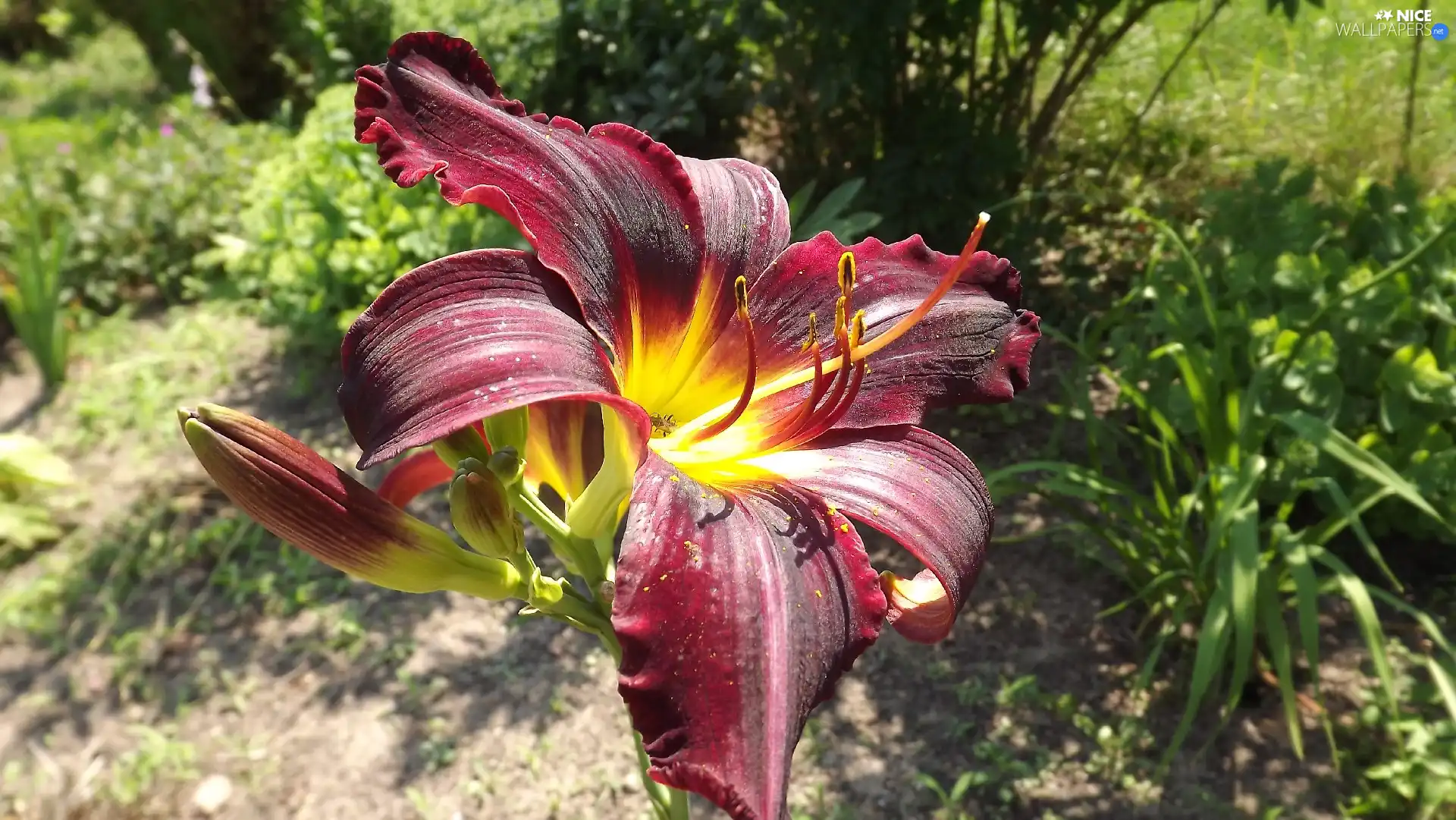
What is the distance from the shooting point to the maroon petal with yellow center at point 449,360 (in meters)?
0.60

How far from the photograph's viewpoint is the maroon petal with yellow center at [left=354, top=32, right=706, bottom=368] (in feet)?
2.34

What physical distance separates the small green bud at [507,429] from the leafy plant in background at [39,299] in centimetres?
340

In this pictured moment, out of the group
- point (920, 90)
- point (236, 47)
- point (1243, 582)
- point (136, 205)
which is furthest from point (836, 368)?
point (236, 47)

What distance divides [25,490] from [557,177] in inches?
125

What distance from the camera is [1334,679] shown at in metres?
2.02

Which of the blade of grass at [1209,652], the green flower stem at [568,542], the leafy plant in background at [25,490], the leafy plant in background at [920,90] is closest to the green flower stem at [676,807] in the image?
the green flower stem at [568,542]

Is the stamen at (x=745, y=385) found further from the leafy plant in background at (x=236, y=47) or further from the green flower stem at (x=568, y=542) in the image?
the leafy plant in background at (x=236, y=47)

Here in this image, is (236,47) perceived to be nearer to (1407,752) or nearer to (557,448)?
(557,448)

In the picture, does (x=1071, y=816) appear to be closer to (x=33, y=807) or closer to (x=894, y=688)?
(x=894, y=688)

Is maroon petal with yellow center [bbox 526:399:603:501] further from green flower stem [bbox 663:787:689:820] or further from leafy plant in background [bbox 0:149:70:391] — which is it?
leafy plant in background [bbox 0:149:70:391]

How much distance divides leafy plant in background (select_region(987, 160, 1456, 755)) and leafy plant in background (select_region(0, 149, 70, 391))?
349 cm

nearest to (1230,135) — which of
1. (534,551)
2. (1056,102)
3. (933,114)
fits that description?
(1056,102)

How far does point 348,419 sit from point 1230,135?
12.1 ft

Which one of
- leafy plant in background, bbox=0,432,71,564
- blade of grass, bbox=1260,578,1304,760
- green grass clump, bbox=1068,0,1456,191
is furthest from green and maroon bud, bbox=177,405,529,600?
green grass clump, bbox=1068,0,1456,191
